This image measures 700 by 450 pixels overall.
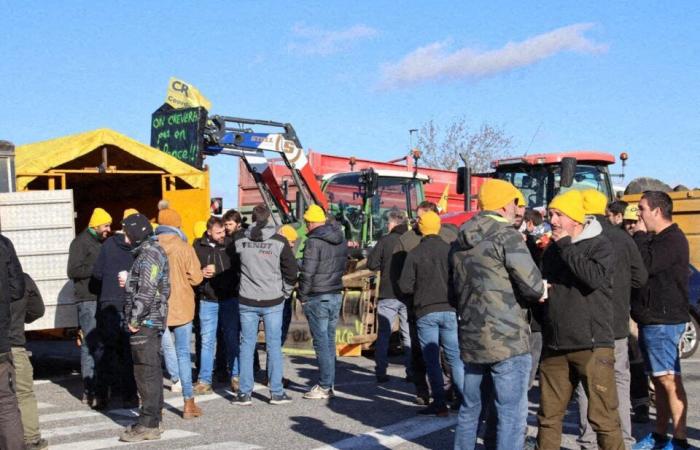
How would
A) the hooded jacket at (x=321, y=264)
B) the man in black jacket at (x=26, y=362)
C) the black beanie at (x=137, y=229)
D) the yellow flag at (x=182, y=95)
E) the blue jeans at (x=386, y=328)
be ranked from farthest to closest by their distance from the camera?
the yellow flag at (x=182, y=95) < the blue jeans at (x=386, y=328) < the hooded jacket at (x=321, y=264) < the black beanie at (x=137, y=229) < the man in black jacket at (x=26, y=362)

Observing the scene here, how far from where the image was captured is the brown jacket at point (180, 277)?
29.6 feet

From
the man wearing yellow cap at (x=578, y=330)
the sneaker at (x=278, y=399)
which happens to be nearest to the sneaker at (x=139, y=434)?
the sneaker at (x=278, y=399)

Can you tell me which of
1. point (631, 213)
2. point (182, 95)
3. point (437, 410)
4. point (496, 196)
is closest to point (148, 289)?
point (437, 410)

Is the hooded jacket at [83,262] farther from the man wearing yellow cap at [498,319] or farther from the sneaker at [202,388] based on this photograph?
the man wearing yellow cap at [498,319]

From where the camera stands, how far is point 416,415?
880 centimetres

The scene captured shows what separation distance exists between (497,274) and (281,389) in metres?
4.47

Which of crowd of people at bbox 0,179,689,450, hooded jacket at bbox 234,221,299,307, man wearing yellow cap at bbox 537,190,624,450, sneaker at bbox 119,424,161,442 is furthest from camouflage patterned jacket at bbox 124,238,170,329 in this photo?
man wearing yellow cap at bbox 537,190,624,450

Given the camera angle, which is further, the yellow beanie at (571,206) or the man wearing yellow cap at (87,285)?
the man wearing yellow cap at (87,285)

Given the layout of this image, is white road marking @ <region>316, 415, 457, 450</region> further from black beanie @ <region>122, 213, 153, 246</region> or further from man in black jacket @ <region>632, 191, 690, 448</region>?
black beanie @ <region>122, 213, 153, 246</region>

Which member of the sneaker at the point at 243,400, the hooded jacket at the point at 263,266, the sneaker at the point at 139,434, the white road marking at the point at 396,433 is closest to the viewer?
the white road marking at the point at 396,433

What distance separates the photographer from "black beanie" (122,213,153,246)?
26.4ft

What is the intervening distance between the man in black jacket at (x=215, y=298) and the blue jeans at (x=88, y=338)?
1147 mm

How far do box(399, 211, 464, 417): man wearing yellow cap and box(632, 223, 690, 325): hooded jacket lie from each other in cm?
191

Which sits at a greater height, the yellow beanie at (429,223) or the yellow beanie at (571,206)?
the yellow beanie at (571,206)
